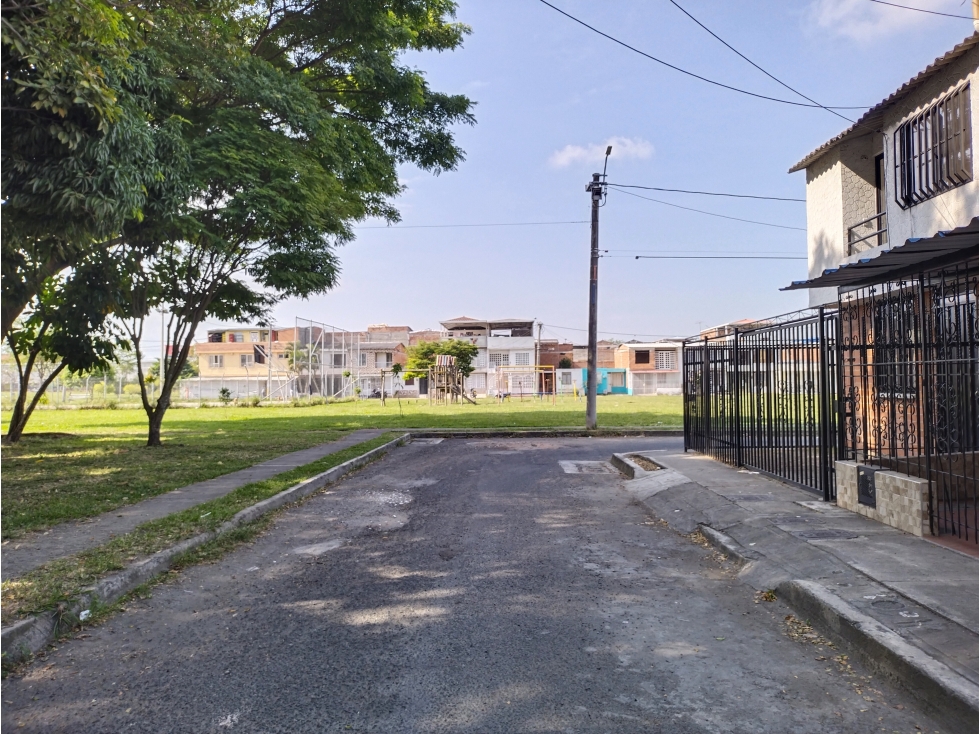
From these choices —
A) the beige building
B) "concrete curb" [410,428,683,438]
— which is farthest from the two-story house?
the beige building

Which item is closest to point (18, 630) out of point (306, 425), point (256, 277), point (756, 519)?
point (756, 519)

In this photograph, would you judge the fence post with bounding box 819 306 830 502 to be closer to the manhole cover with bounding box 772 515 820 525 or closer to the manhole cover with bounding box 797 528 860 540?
the manhole cover with bounding box 772 515 820 525

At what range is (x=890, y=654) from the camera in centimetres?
384

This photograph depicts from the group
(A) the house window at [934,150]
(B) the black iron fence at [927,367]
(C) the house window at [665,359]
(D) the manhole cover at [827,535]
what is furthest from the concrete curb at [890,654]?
(C) the house window at [665,359]

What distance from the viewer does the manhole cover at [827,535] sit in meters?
6.46

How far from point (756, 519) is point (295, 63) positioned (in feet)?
46.7

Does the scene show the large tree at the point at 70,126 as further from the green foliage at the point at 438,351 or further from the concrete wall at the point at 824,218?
the green foliage at the point at 438,351

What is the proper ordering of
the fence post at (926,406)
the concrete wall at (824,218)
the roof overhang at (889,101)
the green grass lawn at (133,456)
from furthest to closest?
the concrete wall at (824,218) → the roof overhang at (889,101) → the green grass lawn at (133,456) → the fence post at (926,406)

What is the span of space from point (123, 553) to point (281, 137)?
9242mm

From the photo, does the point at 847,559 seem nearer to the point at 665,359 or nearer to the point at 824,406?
the point at 824,406

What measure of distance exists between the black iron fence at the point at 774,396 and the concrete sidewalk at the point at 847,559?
60cm

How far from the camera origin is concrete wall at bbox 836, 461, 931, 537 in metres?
6.39

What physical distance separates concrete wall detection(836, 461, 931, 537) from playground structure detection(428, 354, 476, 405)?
36478 mm

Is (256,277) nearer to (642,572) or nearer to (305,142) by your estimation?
(305,142)
